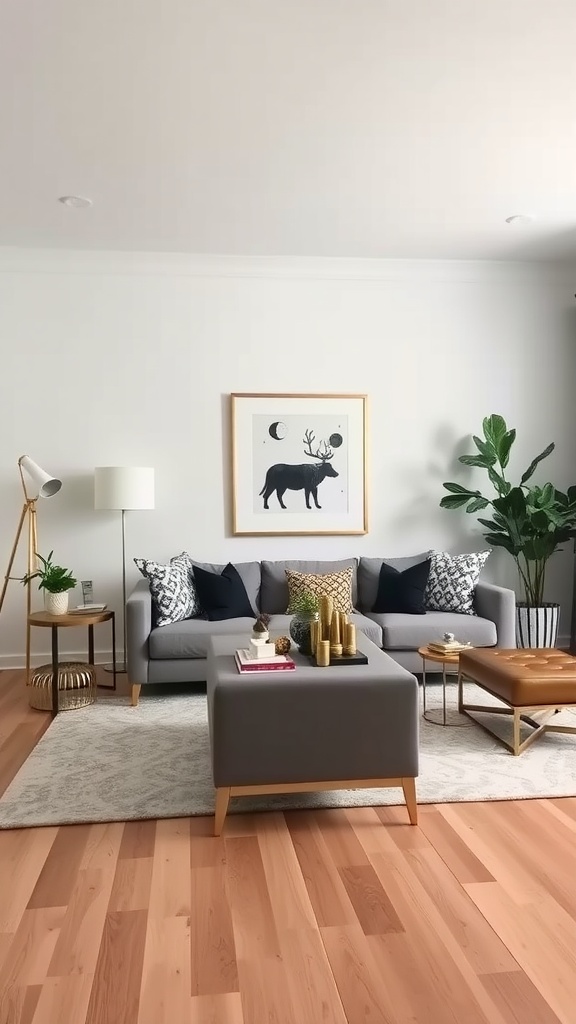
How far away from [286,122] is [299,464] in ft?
8.66

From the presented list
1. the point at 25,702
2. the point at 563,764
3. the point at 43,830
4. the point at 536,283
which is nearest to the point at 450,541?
the point at 536,283

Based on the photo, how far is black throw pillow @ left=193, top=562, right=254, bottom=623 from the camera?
4918mm

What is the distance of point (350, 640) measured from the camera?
129 inches

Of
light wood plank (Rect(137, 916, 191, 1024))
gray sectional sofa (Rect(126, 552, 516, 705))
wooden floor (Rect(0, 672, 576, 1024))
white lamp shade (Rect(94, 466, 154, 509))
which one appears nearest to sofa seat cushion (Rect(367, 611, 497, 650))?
gray sectional sofa (Rect(126, 552, 516, 705))

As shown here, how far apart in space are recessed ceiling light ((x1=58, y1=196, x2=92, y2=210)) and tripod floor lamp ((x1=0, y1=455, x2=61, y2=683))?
65.2 inches

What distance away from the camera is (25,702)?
464cm

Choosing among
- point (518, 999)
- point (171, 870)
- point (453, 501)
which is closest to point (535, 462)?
point (453, 501)

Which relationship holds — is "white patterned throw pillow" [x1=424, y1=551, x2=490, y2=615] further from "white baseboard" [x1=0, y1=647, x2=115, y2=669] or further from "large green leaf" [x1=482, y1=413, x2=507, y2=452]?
"white baseboard" [x1=0, y1=647, x2=115, y2=669]

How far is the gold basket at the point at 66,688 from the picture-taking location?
4.48m

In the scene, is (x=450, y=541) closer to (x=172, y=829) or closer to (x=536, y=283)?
(x=536, y=283)

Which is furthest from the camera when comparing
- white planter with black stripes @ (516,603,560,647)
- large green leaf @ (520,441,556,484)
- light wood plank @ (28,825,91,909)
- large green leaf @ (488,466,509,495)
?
large green leaf @ (520,441,556,484)

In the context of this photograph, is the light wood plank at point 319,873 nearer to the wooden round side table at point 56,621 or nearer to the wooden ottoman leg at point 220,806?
the wooden ottoman leg at point 220,806

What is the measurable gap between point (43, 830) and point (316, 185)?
141 inches

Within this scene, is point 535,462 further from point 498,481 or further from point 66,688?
point 66,688
